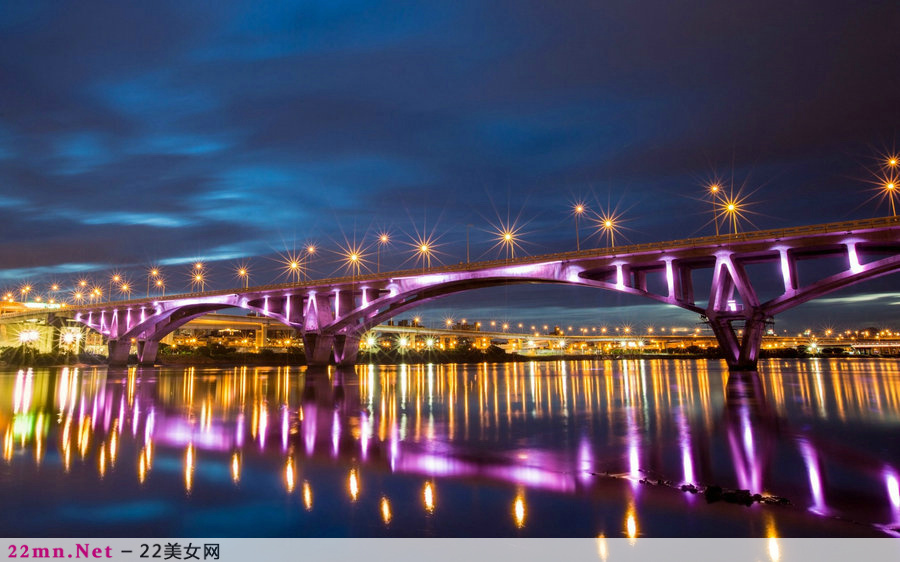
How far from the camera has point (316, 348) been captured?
68.6 m

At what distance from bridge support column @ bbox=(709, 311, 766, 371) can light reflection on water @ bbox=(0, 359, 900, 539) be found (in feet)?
85.0

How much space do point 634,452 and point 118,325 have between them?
335 feet

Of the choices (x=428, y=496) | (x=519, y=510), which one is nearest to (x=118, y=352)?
(x=428, y=496)

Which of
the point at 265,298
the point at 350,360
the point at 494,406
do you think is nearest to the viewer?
the point at 494,406

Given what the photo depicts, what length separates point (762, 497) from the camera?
795 cm

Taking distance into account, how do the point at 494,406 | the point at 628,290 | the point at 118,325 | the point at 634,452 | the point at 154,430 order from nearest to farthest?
the point at 634,452 < the point at 154,430 < the point at 494,406 < the point at 628,290 < the point at 118,325

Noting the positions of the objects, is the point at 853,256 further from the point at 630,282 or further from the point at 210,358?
the point at 210,358

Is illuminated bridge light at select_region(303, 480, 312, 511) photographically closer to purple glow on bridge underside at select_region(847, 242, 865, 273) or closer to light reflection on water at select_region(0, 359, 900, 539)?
light reflection on water at select_region(0, 359, 900, 539)

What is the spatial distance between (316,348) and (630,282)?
39.6 m

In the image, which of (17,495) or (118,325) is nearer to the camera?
(17,495)

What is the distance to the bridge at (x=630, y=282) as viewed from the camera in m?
41.6
